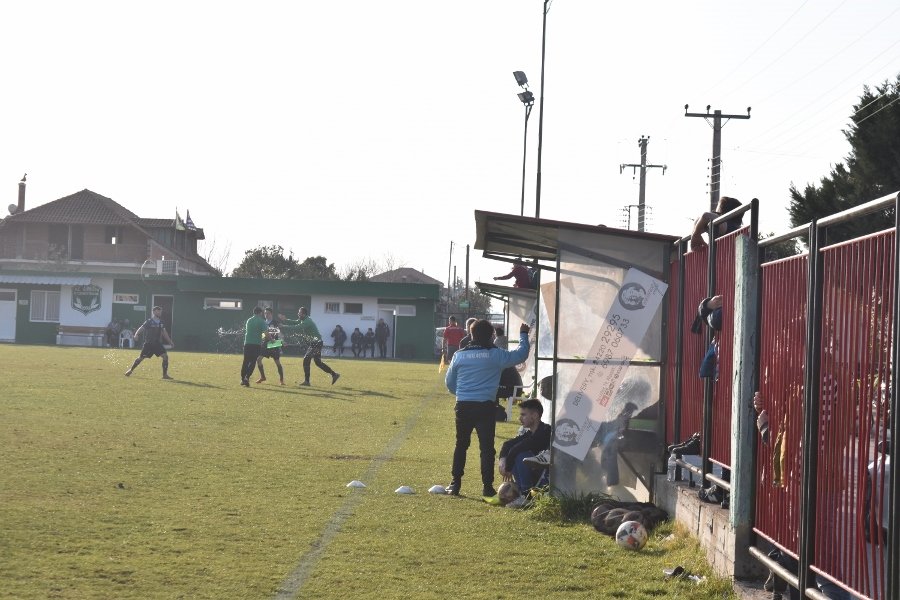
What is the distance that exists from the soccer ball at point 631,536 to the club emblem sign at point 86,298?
5524 centimetres

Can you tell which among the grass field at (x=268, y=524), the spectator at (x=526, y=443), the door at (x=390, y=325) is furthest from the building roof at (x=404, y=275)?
the spectator at (x=526, y=443)

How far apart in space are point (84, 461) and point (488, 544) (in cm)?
549

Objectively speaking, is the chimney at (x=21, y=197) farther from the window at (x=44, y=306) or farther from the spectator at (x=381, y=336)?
the spectator at (x=381, y=336)

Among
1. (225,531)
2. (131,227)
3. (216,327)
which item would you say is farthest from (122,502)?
(131,227)

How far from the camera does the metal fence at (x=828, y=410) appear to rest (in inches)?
175

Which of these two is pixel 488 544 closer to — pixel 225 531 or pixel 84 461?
pixel 225 531

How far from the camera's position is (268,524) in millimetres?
8789

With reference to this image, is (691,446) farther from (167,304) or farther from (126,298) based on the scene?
(126,298)

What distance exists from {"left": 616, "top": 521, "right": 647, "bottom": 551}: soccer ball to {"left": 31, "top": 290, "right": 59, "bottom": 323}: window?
56.5m

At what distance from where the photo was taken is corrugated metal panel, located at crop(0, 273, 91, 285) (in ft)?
197

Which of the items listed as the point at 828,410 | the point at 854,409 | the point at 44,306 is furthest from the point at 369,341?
the point at 854,409

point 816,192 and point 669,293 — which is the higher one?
point 816,192

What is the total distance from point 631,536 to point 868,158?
21.2 meters

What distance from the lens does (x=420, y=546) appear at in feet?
26.9
